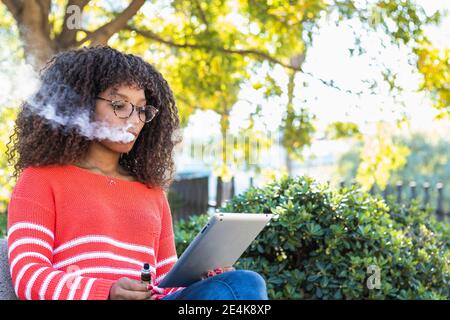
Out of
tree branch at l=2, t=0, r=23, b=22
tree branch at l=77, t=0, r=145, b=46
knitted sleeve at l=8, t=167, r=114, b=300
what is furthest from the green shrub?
tree branch at l=2, t=0, r=23, b=22

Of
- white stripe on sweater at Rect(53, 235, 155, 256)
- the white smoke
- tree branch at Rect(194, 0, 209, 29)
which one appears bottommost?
white stripe on sweater at Rect(53, 235, 155, 256)

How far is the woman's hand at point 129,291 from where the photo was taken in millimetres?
1904

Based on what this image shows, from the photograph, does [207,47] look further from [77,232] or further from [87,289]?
[87,289]

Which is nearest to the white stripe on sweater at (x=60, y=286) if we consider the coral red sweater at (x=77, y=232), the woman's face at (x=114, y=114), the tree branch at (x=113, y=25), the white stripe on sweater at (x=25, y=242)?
the coral red sweater at (x=77, y=232)

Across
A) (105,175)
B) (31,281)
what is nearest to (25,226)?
(31,281)

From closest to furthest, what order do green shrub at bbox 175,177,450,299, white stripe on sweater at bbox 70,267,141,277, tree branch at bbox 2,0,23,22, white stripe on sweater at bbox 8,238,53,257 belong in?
white stripe on sweater at bbox 8,238,53,257 < white stripe on sweater at bbox 70,267,141,277 < green shrub at bbox 175,177,450,299 < tree branch at bbox 2,0,23,22

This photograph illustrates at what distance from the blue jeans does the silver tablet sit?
0.28 feet

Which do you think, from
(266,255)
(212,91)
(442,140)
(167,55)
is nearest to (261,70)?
(212,91)

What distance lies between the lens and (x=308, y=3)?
5281 millimetres

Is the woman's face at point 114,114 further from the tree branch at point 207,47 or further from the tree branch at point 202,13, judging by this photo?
the tree branch at point 202,13

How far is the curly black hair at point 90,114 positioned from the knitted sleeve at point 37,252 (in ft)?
0.41

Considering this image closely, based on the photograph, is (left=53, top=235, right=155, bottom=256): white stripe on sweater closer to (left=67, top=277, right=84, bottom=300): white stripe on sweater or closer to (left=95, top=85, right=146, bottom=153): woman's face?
(left=67, top=277, right=84, bottom=300): white stripe on sweater

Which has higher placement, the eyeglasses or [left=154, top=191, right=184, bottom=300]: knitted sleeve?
the eyeglasses

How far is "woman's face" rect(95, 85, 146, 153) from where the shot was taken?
2.30 m
